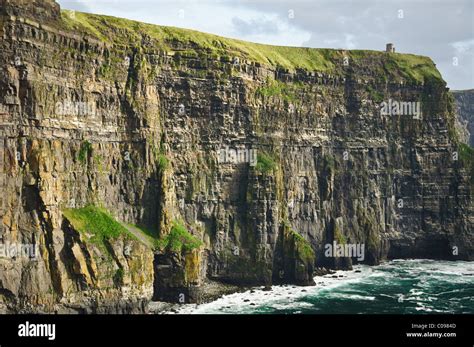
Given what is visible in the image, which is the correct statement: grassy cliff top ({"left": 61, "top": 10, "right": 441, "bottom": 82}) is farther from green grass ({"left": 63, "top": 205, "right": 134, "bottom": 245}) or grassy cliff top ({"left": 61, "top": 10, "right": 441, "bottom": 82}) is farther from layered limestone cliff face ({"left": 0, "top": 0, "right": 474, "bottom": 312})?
green grass ({"left": 63, "top": 205, "right": 134, "bottom": 245})

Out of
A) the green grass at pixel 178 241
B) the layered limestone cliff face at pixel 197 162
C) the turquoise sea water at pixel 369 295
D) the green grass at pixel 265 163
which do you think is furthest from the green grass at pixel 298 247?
the green grass at pixel 178 241

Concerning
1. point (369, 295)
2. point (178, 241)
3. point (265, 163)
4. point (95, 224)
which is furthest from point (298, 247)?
point (95, 224)

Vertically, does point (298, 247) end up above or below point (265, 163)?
below

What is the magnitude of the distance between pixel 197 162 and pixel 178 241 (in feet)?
62.2

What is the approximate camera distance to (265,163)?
112 m

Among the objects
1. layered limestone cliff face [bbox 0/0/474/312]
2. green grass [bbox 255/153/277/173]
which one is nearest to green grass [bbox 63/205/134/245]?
layered limestone cliff face [bbox 0/0/474/312]

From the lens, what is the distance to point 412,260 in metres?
136

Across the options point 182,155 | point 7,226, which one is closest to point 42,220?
point 7,226

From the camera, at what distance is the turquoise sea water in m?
91.0

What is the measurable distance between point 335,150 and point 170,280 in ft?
189

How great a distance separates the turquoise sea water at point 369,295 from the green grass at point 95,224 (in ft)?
52.2

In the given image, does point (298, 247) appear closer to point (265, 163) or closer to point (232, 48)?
point (265, 163)

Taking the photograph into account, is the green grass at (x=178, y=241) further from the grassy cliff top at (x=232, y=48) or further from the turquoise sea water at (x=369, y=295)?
the grassy cliff top at (x=232, y=48)
